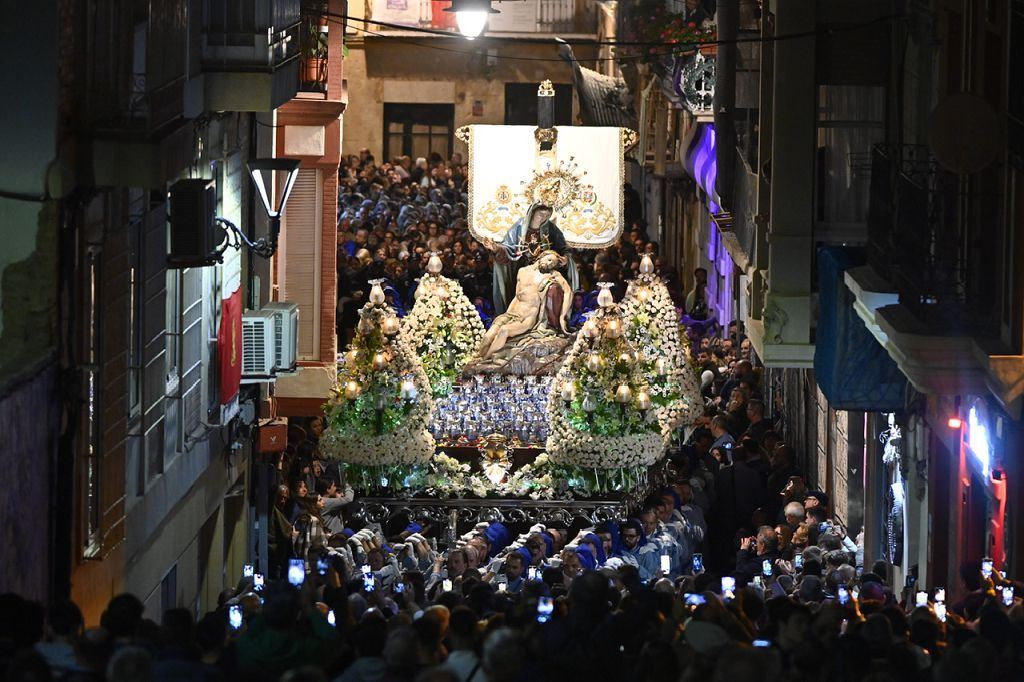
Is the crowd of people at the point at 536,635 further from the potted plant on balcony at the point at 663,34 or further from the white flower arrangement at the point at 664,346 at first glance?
the potted plant on balcony at the point at 663,34


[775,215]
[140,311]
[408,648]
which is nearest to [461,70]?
[775,215]

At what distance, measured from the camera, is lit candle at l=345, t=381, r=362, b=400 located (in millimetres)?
23453

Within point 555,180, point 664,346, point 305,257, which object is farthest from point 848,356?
point 555,180

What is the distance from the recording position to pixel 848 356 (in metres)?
21.0

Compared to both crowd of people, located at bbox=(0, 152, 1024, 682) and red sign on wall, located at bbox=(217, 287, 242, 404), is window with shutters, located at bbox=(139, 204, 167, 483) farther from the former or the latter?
red sign on wall, located at bbox=(217, 287, 242, 404)

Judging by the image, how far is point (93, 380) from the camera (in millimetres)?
16234

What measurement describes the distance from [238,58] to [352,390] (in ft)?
14.7

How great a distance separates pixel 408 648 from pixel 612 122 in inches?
1435

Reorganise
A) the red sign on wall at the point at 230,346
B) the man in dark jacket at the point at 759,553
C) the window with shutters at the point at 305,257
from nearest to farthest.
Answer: the man in dark jacket at the point at 759,553
the red sign on wall at the point at 230,346
the window with shutters at the point at 305,257

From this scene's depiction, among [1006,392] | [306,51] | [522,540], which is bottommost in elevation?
[522,540]


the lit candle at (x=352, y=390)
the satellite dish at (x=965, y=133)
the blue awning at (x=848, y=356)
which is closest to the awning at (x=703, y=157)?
the lit candle at (x=352, y=390)

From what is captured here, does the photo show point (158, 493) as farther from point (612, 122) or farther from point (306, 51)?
A: point (612, 122)

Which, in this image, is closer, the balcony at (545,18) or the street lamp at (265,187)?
the street lamp at (265,187)

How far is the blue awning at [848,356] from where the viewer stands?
21.0 m
